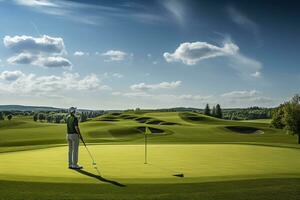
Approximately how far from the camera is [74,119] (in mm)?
16219

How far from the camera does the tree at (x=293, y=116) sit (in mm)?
48594

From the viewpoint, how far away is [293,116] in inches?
1916

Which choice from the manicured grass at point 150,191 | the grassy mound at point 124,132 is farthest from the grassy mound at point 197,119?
the manicured grass at point 150,191

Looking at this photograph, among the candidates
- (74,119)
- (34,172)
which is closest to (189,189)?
(34,172)

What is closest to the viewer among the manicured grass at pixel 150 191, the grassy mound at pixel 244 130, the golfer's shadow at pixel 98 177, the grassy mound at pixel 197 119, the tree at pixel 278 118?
the manicured grass at pixel 150 191

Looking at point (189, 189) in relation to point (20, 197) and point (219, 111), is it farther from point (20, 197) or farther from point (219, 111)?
point (219, 111)

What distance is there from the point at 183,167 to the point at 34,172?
6.24 m

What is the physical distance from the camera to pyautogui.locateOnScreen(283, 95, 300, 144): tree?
4859cm

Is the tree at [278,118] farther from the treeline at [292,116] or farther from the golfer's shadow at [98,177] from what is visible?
the golfer's shadow at [98,177]

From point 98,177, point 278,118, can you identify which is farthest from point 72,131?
point 278,118

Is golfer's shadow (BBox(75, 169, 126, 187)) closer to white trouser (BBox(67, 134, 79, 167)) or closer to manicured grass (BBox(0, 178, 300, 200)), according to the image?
manicured grass (BBox(0, 178, 300, 200))

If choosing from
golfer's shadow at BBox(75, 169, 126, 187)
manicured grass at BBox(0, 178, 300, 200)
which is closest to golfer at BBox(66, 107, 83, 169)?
golfer's shadow at BBox(75, 169, 126, 187)

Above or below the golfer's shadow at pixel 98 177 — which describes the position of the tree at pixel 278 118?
above

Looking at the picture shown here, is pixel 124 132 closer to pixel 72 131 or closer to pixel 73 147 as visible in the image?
pixel 72 131
